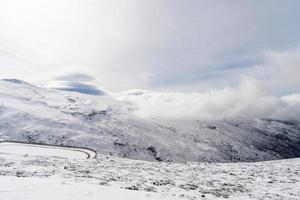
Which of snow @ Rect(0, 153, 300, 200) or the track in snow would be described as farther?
the track in snow

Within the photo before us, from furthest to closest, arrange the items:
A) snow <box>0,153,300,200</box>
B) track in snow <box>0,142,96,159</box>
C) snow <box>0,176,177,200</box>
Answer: track in snow <box>0,142,96,159</box>, snow <box>0,153,300,200</box>, snow <box>0,176,177,200</box>

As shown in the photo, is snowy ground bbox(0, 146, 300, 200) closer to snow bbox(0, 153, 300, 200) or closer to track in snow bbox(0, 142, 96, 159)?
snow bbox(0, 153, 300, 200)

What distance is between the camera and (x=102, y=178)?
66.7ft

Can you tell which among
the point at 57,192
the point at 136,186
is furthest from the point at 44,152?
the point at 57,192

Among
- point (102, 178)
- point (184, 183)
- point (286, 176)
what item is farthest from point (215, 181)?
point (102, 178)

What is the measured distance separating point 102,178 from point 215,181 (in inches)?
330

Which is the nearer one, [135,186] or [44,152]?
[135,186]

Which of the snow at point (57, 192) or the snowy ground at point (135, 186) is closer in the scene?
the snow at point (57, 192)

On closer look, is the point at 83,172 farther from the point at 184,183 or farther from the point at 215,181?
the point at 215,181

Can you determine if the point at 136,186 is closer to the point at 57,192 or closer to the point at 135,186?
the point at 135,186

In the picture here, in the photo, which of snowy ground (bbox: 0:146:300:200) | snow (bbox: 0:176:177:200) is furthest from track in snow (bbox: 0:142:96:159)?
snow (bbox: 0:176:177:200)

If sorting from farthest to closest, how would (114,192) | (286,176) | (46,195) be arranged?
(286,176), (114,192), (46,195)

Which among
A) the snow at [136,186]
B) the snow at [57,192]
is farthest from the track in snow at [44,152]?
the snow at [57,192]

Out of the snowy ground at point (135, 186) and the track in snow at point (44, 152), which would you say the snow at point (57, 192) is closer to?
the snowy ground at point (135, 186)
